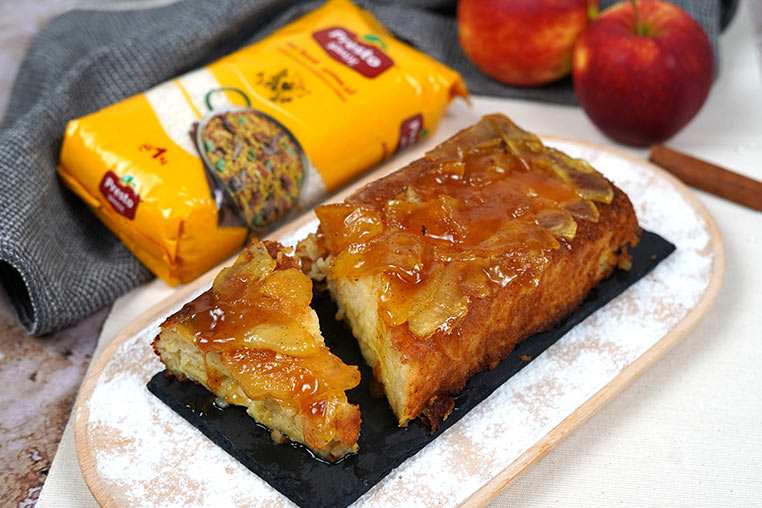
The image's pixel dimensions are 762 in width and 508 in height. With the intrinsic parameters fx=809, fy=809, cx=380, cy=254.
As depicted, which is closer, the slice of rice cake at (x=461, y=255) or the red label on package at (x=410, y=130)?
the slice of rice cake at (x=461, y=255)

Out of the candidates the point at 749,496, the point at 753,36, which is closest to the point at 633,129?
the point at 753,36

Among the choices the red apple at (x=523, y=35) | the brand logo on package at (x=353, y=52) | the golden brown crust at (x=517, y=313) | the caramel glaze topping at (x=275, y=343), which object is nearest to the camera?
the caramel glaze topping at (x=275, y=343)

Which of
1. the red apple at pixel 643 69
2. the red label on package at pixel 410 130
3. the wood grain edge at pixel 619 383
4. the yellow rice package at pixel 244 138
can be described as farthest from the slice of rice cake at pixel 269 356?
the red apple at pixel 643 69

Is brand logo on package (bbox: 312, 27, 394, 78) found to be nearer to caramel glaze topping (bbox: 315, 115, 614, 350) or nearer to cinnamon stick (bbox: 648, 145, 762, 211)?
caramel glaze topping (bbox: 315, 115, 614, 350)

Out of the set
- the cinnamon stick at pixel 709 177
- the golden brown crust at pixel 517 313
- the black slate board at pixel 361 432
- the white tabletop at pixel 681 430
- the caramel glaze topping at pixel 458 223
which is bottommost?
the white tabletop at pixel 681 430

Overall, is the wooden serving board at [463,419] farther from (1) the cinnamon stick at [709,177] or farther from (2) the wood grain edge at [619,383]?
(1) the cinnamon stick at [709,177]

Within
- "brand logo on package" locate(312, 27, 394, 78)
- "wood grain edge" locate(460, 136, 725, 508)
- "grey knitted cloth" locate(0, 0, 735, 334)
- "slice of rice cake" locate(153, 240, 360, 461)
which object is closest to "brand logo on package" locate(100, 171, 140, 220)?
"grey knitted cloth" locate(0, 0, 735, 334)

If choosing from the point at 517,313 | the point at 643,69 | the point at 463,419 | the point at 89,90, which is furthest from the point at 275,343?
the point at 643,69

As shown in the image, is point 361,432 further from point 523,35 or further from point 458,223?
point 523,35
